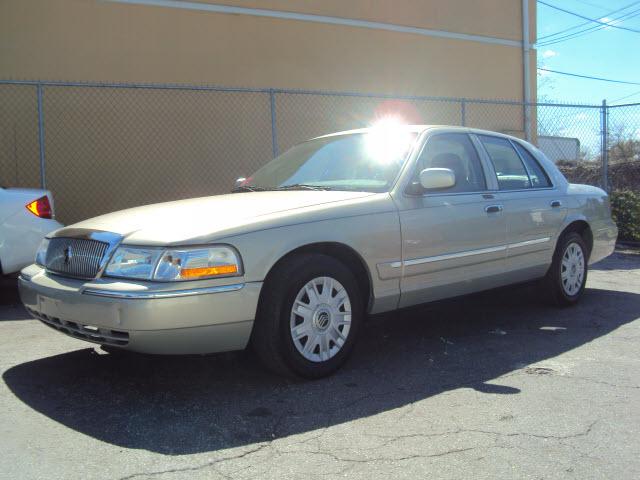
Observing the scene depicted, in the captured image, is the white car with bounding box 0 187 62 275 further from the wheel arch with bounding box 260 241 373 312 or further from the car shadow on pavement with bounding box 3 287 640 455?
the wheel arch with bounding box 260 241 373 312

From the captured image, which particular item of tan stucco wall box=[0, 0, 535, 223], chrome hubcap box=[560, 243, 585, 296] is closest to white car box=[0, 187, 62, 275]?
tan stucco wall box=[0, 0, 535, 223]

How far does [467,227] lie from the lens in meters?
4.70

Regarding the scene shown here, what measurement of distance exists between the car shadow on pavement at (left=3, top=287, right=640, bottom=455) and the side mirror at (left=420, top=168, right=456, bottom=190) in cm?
121

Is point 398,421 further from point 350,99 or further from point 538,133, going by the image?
point 538,133

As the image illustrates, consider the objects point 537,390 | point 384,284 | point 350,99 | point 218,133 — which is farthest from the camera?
point 350,99

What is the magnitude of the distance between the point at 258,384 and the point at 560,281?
3.26 metres

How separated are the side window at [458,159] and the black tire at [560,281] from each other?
4.07ft

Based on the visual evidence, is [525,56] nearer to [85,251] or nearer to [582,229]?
[582,229]

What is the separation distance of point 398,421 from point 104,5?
8.45m

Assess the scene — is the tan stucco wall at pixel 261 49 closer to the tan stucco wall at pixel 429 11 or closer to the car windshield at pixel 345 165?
the tan stucco wall at pixel 429 11

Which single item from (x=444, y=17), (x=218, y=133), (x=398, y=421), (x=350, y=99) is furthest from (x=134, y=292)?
(x=444, y=17)

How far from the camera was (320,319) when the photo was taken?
3.86 metres

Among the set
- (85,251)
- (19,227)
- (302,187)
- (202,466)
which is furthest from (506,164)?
(19,227)

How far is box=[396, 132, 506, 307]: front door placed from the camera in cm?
435
